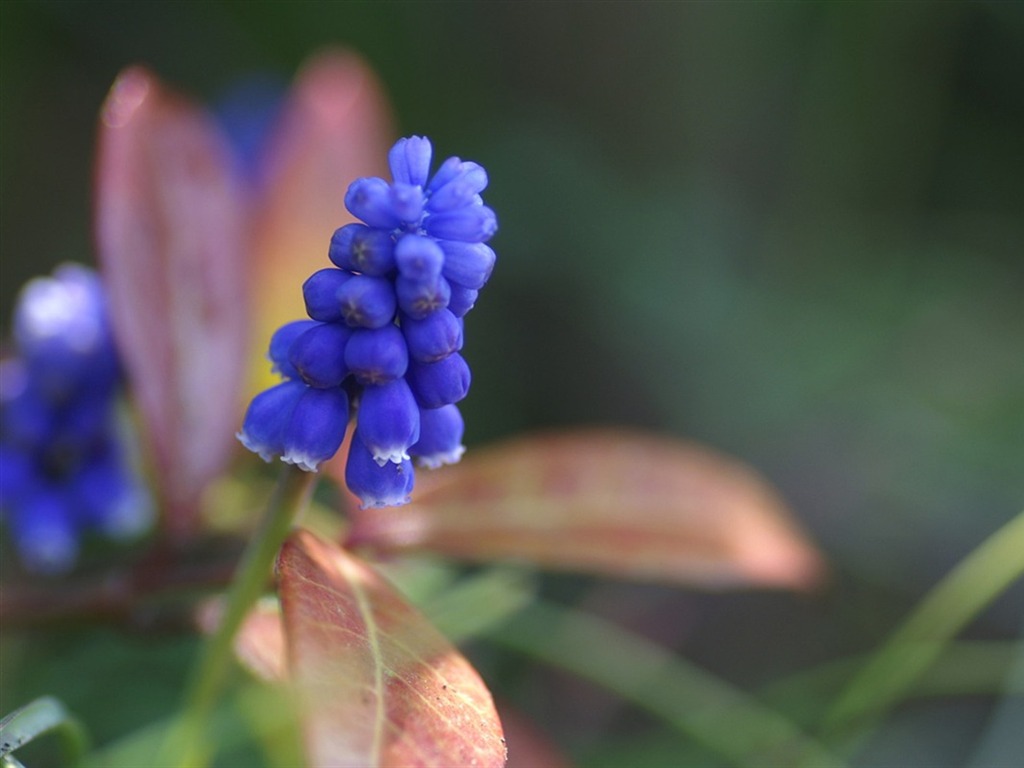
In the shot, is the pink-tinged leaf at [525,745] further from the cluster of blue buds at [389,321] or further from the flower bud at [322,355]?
the flower bud at [322,355]

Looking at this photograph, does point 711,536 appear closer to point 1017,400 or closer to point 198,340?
point 198,340

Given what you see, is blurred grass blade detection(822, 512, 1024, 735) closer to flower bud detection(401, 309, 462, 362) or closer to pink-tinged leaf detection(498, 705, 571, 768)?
pink-tinged leaf detection(498, 705, 571, 768)

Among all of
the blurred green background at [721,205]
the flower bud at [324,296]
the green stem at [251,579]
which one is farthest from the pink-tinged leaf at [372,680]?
the blurred green background at [721,205]

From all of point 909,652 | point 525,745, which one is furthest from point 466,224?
point 909,652

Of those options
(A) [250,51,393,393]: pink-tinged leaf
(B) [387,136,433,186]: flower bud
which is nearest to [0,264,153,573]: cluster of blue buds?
(A) [250,51,393,393]: pink-tinged leaf

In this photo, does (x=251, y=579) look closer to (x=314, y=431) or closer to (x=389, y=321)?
(x=314, y=431)
